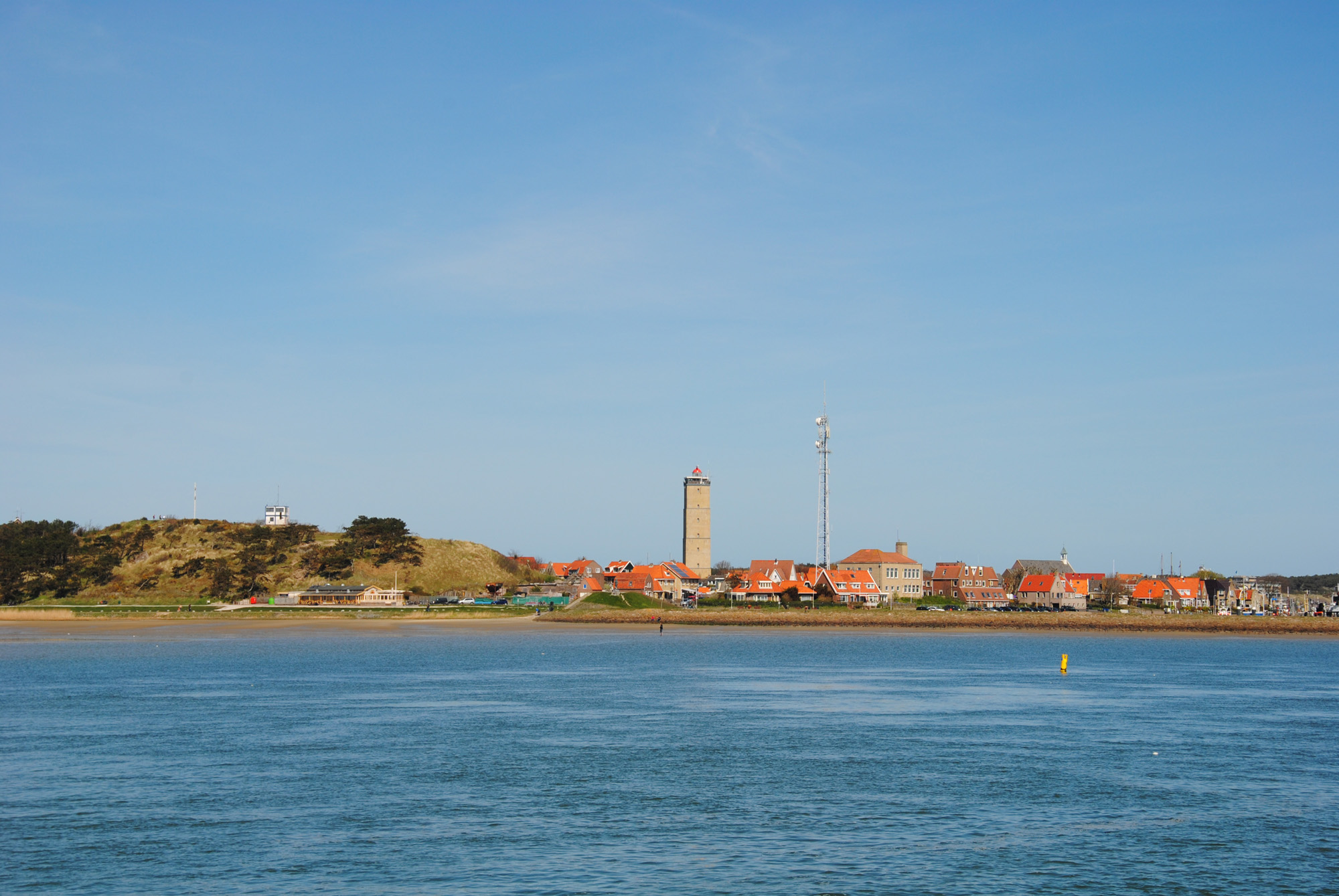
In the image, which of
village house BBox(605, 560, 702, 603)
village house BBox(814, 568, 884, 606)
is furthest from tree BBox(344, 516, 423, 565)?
village house BBox(814, 568, 884, 606)

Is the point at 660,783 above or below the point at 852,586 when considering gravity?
below

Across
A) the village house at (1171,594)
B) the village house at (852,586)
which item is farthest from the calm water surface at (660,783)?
the village house at (1171,594)

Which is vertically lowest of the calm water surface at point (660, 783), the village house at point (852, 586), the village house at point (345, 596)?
the calm water surface at point (660, 783)

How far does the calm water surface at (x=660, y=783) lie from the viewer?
25.8 m

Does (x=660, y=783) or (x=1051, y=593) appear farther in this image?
(x=1051, y=593)

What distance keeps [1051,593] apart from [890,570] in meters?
26.0

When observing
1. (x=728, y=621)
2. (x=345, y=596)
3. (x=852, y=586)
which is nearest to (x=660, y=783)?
(x=728, y=621)

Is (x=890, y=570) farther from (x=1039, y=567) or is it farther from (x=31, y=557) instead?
(x=31, y=557)

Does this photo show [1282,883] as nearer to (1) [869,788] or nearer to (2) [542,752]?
(1) [869,788]

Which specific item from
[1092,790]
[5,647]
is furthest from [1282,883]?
[5,647]

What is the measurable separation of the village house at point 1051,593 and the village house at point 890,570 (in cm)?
1723

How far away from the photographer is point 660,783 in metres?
35.9

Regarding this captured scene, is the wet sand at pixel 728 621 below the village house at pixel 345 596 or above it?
below

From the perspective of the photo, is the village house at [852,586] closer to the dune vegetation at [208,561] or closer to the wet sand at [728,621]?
the wet sand at [728,621]
